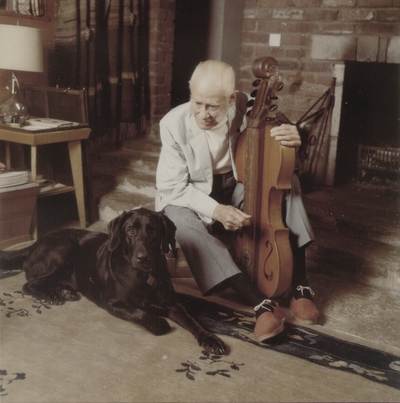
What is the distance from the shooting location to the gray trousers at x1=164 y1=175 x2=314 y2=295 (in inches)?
83.1

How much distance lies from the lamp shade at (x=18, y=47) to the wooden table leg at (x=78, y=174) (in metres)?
0.47

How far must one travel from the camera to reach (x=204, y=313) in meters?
2.27

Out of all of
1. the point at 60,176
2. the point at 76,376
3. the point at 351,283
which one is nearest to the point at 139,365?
the point at 76,376

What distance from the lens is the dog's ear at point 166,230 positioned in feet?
6.93

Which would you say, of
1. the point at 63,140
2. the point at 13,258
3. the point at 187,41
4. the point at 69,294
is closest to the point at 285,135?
the point at 69,294

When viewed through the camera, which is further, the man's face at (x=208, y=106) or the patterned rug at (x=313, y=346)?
the man's face at (x=208, y=106)

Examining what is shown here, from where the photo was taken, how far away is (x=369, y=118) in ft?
11.4

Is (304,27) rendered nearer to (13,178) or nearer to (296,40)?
(296,40)

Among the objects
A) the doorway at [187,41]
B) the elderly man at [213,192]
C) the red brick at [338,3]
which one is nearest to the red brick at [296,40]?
the red brick at [338,3]

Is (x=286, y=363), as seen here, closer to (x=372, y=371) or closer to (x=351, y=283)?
(x=372, y=371)

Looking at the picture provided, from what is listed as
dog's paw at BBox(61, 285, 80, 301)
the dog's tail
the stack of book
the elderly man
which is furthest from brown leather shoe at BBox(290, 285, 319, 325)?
the stack of book

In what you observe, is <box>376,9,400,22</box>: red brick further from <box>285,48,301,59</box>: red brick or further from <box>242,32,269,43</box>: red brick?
<box>242,32,269,43</box>: red brick

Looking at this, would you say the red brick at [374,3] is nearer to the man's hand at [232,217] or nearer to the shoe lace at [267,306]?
the man's hand at [232,217]

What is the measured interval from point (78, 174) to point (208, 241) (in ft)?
4.37
